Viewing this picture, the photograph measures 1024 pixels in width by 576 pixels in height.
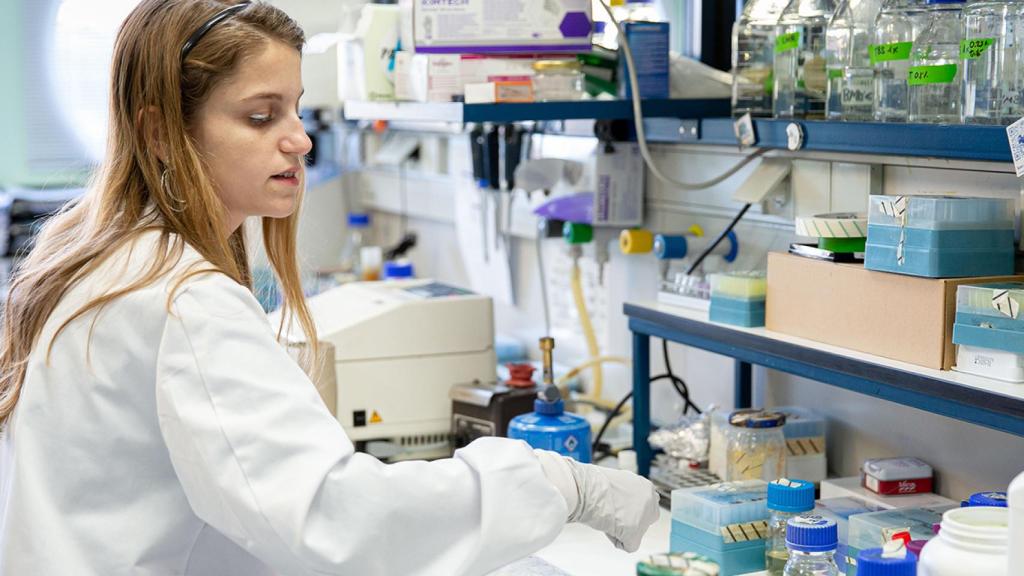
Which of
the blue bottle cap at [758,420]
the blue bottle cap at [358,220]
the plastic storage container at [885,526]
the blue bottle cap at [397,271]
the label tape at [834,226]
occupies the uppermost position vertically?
the label tape at [834,226]

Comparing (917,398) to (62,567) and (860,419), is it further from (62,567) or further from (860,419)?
(62,567)

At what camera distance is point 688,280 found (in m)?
1.97

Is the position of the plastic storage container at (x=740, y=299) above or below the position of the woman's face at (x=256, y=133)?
below

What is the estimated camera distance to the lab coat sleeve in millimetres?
1088

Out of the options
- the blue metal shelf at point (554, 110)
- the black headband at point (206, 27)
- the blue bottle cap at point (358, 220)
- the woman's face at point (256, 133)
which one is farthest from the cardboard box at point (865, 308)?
the blue bottle cap at point (358, 220)

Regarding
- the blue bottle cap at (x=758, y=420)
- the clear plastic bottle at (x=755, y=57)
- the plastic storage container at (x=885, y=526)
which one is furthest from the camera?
the clear plastic bottle at (x=755, y=57)

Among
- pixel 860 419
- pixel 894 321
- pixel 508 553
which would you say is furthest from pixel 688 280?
pixel 508 553

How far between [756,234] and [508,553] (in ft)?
3.46

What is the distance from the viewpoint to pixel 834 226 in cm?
160

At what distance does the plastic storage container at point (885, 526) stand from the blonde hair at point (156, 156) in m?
0.83

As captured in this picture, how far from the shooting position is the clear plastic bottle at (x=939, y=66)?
1.56 metres

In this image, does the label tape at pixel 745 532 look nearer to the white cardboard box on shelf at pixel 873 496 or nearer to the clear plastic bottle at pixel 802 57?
the white cardboard box on shelf at pixel 873 496

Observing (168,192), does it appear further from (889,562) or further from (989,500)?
(989,500)

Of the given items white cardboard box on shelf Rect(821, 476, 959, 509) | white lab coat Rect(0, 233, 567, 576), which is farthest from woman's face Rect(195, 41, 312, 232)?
white cardboard box on shelf Rect(821, 476, 959, 509)
